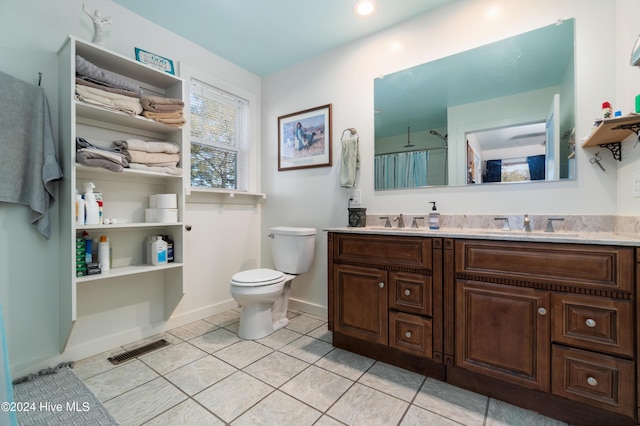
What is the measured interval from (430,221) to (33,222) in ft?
8.30

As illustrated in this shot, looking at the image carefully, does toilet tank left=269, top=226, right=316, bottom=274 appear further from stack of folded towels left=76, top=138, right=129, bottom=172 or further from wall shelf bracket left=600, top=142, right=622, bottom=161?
wall shelf bracket left=600, top=142, right=622, bottom=161

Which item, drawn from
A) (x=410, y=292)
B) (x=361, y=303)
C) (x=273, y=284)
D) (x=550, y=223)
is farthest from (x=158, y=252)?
(x=550, y=223)

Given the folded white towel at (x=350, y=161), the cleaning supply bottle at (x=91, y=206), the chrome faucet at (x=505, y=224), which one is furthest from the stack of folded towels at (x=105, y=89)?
the chrome faucet at (x=505, y=224)

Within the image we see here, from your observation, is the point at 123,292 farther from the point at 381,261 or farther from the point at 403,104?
the point at 403,104

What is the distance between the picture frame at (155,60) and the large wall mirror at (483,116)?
169 centimetres

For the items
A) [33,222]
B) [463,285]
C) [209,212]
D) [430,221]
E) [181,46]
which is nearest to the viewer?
[463,285]

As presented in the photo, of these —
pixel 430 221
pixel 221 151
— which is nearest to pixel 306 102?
pixel 221 151

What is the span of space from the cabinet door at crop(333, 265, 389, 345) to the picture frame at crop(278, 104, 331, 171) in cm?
113

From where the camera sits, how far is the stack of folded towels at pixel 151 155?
194cm

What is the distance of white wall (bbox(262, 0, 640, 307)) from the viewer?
5.29ft

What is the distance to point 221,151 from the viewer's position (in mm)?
2838

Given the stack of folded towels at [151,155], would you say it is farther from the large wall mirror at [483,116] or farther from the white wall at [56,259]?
the large wall mirror at [483,116]

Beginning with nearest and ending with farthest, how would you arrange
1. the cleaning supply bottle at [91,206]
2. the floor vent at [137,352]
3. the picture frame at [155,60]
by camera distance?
the cleaning supply bottle at [91,206], the floor vent at [137,352], the picture frame at [155,60]

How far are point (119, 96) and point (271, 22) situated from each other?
50.0 inches
